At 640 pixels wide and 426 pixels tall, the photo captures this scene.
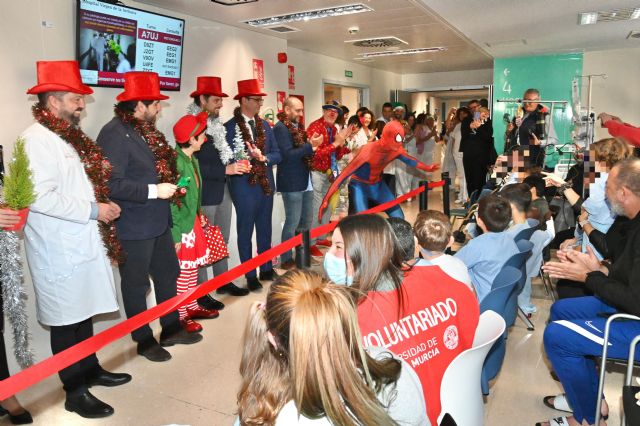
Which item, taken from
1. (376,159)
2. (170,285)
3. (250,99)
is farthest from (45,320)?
(376,159)

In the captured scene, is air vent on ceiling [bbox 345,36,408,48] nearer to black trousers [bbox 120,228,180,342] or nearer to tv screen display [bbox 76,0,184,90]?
tv screen display [bbox 76,0,184,90]

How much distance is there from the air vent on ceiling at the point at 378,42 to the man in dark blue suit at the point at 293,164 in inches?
98.0

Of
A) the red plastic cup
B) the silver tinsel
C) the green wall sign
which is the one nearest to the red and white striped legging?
the silver tinsel

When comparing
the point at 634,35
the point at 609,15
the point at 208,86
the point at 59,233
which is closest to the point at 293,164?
the point at 208,86

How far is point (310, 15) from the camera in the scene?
546 cm

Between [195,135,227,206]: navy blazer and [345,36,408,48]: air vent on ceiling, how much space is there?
12.5 feet

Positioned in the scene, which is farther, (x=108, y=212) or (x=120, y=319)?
(x=120, y=319)

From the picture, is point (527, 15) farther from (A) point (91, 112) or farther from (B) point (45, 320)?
(B) point (45, 320)

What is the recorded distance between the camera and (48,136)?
104 inches

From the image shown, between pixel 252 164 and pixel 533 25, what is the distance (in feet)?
14.5

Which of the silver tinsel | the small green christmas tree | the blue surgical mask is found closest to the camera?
the blue surgical mask

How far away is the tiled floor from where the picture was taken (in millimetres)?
2746

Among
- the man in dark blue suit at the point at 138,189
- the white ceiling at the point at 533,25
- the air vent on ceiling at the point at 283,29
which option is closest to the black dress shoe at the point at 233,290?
the man in dark blue suit at the point at 138,189

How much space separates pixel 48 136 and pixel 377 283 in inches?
76.8
